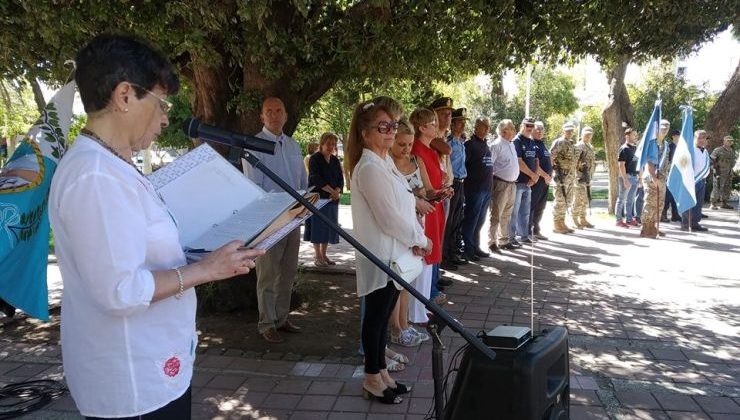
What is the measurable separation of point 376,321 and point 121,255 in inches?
84.1

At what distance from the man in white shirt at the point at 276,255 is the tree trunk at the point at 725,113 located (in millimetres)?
12146

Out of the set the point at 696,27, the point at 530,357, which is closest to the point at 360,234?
the point at 530,357

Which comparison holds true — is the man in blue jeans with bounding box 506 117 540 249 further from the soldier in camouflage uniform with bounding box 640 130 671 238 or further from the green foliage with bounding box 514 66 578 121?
the green foliage with bounding box 514 66 578 121

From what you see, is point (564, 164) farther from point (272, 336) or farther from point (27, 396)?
point (27, 396)

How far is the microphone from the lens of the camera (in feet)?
6.35

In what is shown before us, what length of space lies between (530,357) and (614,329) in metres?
3.64

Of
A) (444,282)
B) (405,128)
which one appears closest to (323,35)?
Result: (405,128)

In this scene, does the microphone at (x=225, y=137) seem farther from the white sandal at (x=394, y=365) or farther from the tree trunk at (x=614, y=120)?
the tree trunk at (x=614, y=120)

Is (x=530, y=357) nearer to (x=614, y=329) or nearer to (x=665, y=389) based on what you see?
(x=665, y=389)

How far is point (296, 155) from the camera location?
483 centimetres

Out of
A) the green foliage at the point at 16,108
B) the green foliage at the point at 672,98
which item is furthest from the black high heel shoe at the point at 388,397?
the green foliage at the point at 672,98

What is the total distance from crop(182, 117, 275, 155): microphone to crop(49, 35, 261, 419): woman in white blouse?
25 centimetres

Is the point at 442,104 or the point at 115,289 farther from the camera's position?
the point at 442,104

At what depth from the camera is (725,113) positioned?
43.0ft
